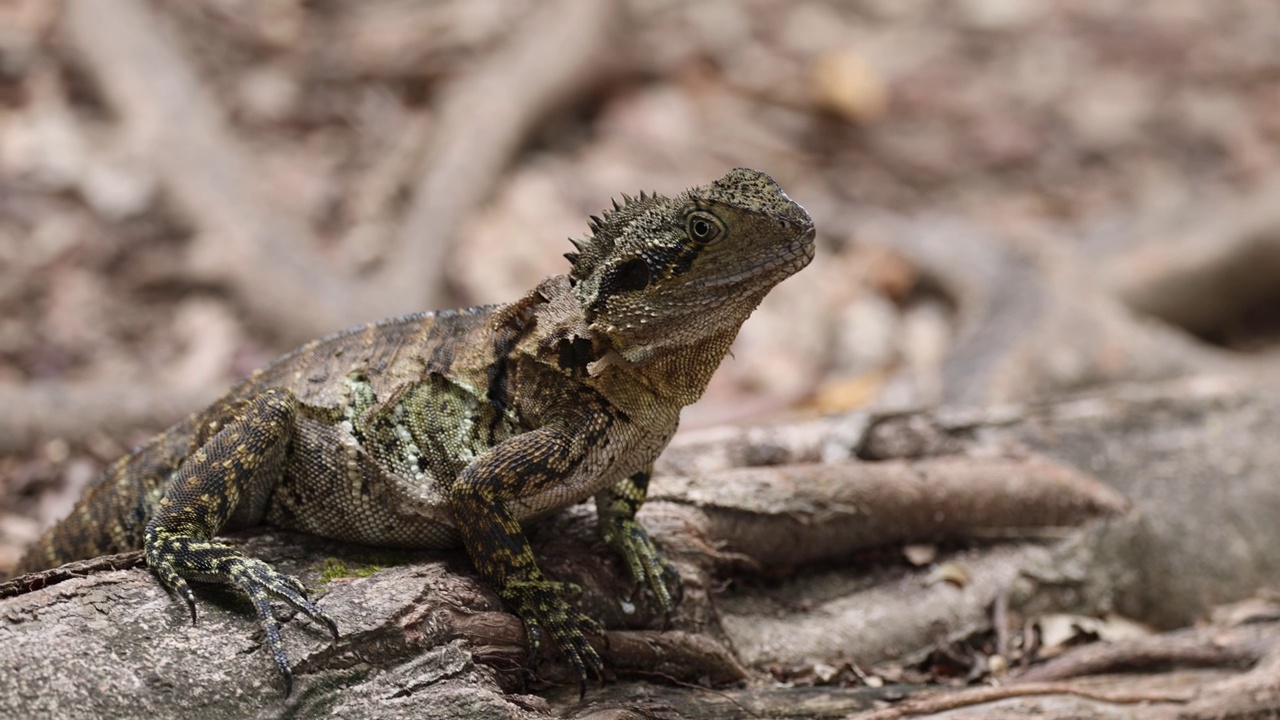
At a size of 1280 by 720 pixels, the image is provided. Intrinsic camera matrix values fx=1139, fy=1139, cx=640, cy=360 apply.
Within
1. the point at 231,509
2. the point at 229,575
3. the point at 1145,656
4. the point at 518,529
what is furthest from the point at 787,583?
the point at 229,575

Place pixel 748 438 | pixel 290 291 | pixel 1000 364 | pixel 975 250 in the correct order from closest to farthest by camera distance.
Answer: pixel 748 438, pixel 1000 364, pixel 290 291, pixel 975 250

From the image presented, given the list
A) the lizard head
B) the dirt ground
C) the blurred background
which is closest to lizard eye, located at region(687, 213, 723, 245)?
the lizard head

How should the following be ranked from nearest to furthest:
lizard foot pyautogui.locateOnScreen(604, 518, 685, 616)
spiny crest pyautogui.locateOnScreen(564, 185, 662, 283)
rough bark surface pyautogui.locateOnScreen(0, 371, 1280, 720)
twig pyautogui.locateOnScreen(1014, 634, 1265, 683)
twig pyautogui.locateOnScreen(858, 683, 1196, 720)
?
1. rough bark surface pyautogui.locateOnScreen(0, 371, 1280, 720)
2. spiny crest pyautogui.locateOnScreen(564, 185, 662, 283)
3. twig pyautogui.locateOnScreen(858, 683, 1196, 720)
4. lizard foot pyautogui.locateOnScreen(604, 518, 685, 616)
5. twig pyautogui.locateOnScreen(1014, 634, 1265, 683)

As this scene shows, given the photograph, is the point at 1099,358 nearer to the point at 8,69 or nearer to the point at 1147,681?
the point at 1147,681

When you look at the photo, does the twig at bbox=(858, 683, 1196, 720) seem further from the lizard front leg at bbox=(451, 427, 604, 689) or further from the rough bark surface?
the lizard front leg at bbox=(451, 427, 604, 689)

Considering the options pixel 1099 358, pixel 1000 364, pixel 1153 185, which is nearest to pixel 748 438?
pixel 1000 364

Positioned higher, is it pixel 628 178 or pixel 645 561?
pixel 628 178

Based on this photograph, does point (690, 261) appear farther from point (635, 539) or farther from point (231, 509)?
point (231, 509)
